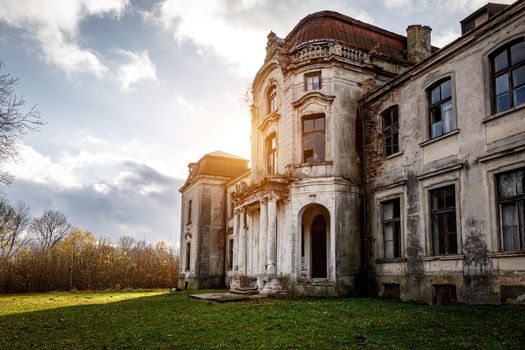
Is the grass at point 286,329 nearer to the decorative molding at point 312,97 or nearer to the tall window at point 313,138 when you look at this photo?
the tall window at point 313,138

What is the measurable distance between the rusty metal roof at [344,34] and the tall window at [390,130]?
13.3ft

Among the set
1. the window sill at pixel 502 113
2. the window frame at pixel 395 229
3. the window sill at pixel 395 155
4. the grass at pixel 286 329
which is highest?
the window sill at pixel 502 113

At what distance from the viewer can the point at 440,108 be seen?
50.4ft

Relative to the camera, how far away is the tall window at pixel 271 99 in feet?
74.9

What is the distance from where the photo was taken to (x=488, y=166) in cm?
1292

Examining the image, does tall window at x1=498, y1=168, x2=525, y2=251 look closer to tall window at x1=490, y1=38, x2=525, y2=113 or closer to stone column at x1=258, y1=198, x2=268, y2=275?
tall window at x1=490, y1=38, x2=525, y2=113

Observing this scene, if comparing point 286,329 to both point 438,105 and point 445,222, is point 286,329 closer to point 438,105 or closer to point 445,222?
point 445,222

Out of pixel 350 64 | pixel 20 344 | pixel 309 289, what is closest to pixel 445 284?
pixel 309 289

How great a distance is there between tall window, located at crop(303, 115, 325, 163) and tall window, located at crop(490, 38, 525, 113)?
26.5 ft

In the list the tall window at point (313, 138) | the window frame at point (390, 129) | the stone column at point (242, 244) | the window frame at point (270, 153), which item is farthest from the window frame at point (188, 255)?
the window frame at point (390, 129)

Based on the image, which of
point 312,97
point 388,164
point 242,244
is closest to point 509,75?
point 388,164

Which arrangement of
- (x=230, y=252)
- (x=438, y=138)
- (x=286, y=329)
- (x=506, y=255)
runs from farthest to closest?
1. (x=230, y=252)
2. (x=438, y=138)
3. (x=506, y=255)
4. (x=286, y=329)

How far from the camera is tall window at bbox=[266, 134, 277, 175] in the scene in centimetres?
2264

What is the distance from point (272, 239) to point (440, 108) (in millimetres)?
8857
